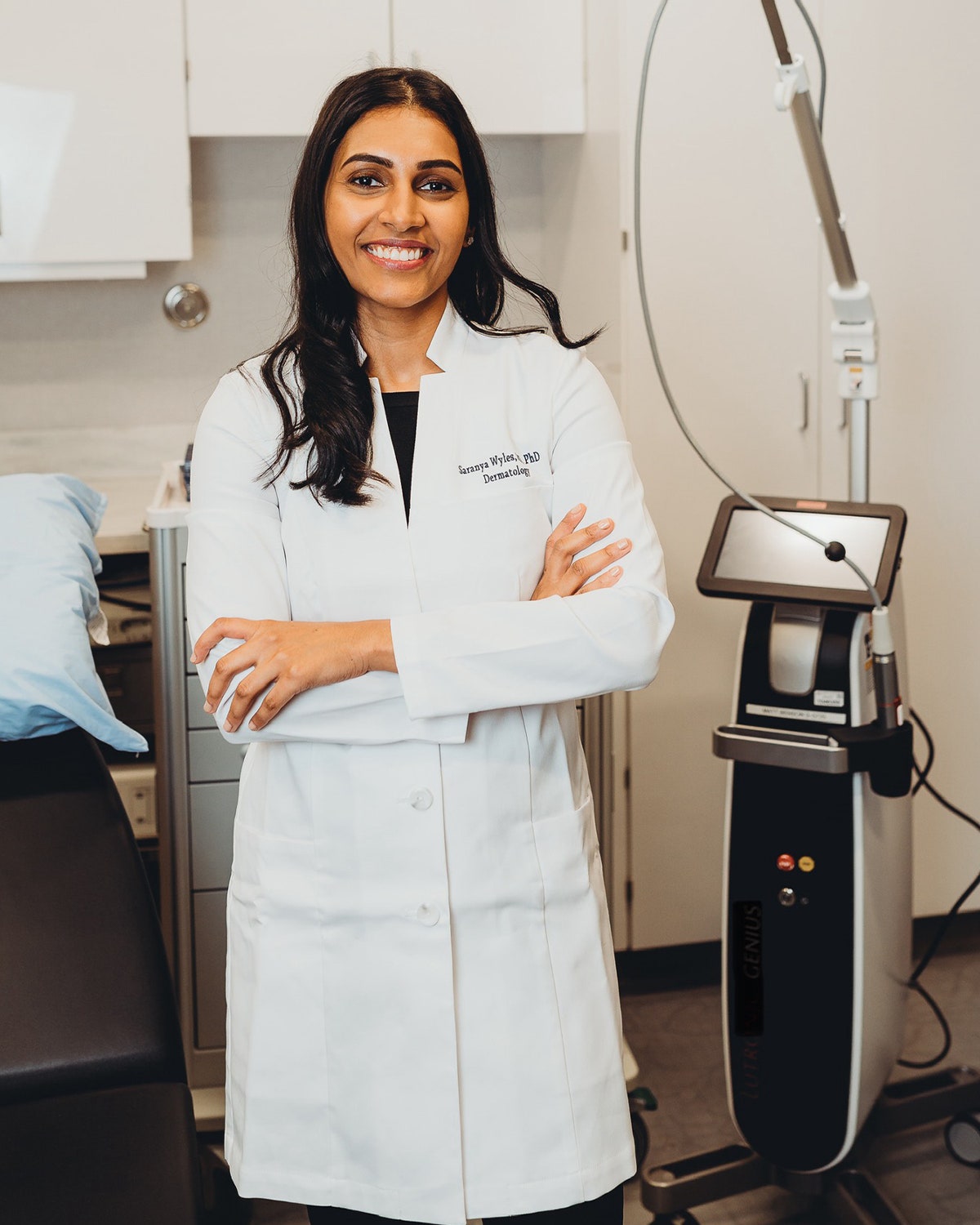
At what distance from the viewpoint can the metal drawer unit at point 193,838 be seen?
6.45ft

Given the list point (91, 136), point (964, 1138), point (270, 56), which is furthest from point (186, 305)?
point (964, 1138)

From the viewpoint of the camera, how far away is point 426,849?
3.87 ft

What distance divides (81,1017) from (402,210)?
0.85 m

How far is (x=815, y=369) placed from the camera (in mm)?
2328

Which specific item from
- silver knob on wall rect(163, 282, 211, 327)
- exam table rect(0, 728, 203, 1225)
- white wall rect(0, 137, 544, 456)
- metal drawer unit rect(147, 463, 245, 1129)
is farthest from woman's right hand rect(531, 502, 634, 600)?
silver knob on wall rect(163, 282, 211, 327)

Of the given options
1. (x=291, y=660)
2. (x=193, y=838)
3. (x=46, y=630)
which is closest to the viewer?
(x=291, y=660)

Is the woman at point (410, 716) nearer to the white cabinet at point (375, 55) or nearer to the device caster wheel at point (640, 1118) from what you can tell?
the device caster wheel at point (640, 1118)

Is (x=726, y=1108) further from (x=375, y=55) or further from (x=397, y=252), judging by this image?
(x=375, y=55)

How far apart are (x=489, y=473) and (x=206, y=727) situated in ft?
2.99

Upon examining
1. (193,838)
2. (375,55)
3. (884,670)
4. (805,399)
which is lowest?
(193,838)

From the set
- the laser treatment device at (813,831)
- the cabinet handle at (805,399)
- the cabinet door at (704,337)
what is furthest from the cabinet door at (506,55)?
the laser treatment device at (813,831)

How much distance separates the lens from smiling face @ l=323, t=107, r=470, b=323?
4.00 ft

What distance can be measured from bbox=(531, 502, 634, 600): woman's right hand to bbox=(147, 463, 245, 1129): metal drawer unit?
88 cm

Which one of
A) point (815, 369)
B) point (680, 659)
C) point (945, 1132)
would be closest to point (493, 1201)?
point (945, 1132)
